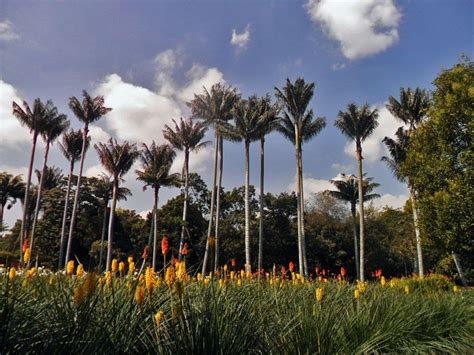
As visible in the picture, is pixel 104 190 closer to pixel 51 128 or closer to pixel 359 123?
pixel 51 128

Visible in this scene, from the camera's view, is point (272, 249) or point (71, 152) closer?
point (272, 249)

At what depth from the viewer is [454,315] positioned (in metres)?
6.15

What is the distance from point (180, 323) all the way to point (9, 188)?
47704 mm

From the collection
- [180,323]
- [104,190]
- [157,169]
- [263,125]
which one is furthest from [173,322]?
[104,190]

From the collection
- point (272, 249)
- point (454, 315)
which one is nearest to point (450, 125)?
point (454, 315)

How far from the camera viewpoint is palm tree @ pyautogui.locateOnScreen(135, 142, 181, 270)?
3130 centimetres

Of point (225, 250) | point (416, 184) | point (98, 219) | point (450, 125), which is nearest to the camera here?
point (450, 125)

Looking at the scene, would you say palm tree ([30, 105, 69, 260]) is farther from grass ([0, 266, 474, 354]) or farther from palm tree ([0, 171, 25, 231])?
grass ([0, 266, 474, 354])

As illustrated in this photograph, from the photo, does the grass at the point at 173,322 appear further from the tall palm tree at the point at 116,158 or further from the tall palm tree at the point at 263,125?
the tall palm tree at the point at 116,158

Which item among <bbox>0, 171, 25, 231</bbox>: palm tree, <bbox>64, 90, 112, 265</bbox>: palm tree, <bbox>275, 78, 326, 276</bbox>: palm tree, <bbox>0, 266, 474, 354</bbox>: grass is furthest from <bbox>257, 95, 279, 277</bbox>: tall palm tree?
<bbox>0, 171, 25, 231</bbox>: palm tree

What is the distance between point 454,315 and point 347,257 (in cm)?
3140

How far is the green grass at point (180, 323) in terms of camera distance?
2.04m

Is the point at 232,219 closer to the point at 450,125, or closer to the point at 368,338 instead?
the point at 450,125

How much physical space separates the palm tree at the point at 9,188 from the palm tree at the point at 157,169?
19.7 meters
